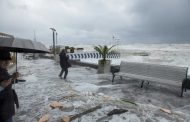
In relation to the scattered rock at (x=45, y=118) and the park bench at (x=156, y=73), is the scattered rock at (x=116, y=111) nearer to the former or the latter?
the scattered rock at (x=45, y=118)

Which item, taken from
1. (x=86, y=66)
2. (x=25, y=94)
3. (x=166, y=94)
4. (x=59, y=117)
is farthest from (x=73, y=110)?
(x=86, y=66)

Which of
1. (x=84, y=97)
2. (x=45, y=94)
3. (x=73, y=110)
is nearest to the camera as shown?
(x=73, y=110)

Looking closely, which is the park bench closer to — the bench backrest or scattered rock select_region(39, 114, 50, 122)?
the bench backrest

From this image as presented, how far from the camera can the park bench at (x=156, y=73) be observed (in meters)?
9.14

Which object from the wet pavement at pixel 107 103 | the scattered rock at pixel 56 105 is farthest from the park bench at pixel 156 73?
the scattered rock at pixel 56 105

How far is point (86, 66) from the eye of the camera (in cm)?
2019

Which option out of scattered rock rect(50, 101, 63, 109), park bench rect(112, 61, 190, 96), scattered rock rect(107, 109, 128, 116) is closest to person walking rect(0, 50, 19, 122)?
scattered rock rect(107, 109, 128, 116)

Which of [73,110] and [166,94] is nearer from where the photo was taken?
[73,110]

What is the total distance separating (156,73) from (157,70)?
13cm

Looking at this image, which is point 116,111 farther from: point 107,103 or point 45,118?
point 45,118

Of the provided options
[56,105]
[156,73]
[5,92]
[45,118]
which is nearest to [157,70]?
[156,73]

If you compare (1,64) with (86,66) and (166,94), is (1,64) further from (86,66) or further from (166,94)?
(86,66)

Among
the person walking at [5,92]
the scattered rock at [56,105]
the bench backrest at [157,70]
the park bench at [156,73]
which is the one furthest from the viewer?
the bench backrest at [157,70]

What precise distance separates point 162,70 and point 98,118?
198 inches
